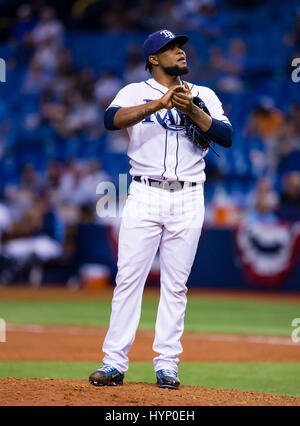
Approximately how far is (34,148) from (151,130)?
11.6m

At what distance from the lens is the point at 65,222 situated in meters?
13.8

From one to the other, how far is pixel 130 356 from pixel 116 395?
2.72m

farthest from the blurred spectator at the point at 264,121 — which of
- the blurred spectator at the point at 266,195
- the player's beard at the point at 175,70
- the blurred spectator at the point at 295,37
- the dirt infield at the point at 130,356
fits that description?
the player's beard at the point at 175,70

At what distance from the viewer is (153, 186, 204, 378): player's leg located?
15.9 feet

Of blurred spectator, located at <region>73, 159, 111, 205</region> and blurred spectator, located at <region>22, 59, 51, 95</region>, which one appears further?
blurred spectator, located at <region>22, 59, 51, 95</region>

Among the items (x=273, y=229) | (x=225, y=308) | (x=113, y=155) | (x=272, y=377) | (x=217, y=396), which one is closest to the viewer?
(x=217, y=396)

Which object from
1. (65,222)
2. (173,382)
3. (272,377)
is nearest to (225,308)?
(65,222)

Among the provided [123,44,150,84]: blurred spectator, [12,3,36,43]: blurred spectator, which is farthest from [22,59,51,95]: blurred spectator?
[123,44,150,84]: blurred spectator

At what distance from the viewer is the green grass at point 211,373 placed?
5.64 metres

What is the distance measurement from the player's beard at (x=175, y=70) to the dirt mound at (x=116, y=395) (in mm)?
1933

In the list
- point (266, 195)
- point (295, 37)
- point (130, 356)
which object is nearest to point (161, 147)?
point (130, 356)

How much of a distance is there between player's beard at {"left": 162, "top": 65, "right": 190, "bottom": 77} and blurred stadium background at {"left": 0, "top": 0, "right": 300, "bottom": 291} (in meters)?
7.88

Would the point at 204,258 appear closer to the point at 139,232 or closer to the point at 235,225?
the point at 235,225

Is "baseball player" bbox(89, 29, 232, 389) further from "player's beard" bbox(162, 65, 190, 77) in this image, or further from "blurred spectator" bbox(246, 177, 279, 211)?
"blurred spectator" bbox(246, 177, 279, 211)
